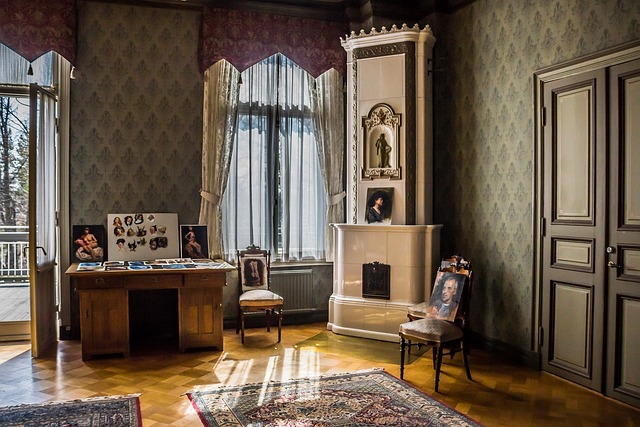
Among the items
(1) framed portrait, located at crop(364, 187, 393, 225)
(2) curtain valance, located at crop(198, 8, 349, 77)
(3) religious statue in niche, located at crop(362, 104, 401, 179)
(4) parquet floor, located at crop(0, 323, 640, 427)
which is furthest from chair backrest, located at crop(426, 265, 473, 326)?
(2) curtain valance, located at crop(198, 8, 349, 77)

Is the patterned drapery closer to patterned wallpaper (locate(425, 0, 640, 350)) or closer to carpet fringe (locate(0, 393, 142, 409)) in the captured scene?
carpet fringe (locate(0, 393, 142, 409))

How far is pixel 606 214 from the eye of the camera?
4.04m

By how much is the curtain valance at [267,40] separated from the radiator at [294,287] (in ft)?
7.21

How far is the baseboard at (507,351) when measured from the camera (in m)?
4.69

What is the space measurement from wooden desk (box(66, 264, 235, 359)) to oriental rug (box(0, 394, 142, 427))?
1.04 meters

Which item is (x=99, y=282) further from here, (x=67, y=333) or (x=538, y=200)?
(x=538, y=200)

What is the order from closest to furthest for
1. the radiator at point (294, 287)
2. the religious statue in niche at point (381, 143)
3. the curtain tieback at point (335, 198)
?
the religious statue in niche at point (381, 143) → the radiator at point (294, 287) → the curtain tieback at point (335, 198)

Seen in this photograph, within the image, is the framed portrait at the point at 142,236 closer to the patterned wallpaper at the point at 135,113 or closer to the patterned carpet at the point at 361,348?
the patterned wallpaper at the point at 135,113

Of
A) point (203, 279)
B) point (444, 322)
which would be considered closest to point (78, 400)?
point (203, 279)

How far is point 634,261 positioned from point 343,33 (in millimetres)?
3899

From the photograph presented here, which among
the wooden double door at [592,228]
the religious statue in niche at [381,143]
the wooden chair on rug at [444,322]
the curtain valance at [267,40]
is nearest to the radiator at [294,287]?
the religious statue in niche at [381,143]

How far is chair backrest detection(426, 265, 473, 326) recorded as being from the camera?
15.1ft

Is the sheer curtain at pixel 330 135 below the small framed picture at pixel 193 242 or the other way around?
the other way around

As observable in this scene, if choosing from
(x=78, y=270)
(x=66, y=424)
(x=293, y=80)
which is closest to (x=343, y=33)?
(x=293, y=80)
